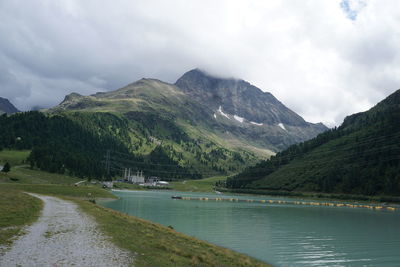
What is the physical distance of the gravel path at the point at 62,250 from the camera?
73.7 feet

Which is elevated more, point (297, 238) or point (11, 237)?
point (11, 237)

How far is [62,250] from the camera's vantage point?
2641 cm

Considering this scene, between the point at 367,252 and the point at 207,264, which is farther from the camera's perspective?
the point at 367,252

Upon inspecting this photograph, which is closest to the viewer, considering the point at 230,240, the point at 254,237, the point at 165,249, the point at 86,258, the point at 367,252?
the point at 86,258

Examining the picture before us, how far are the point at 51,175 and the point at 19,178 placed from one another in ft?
149

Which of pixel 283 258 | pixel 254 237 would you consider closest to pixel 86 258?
pixel 283 258

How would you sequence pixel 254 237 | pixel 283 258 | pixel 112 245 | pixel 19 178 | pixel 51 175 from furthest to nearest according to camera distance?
pixel 51 175 → pixel 19 178 → pixel 254 237 → pixel 283 258 → pixel 112 245

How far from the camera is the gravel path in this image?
2247 centimetres

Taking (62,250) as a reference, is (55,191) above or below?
below

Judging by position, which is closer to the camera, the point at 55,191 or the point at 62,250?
the point at 62,250

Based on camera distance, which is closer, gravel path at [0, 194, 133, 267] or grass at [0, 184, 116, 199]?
gravel path at [0, 194, 133, 267]

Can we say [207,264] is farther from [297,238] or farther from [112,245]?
[297,238]

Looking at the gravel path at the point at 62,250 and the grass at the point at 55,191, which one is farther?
the grass at the point at 55,191

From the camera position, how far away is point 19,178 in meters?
150
